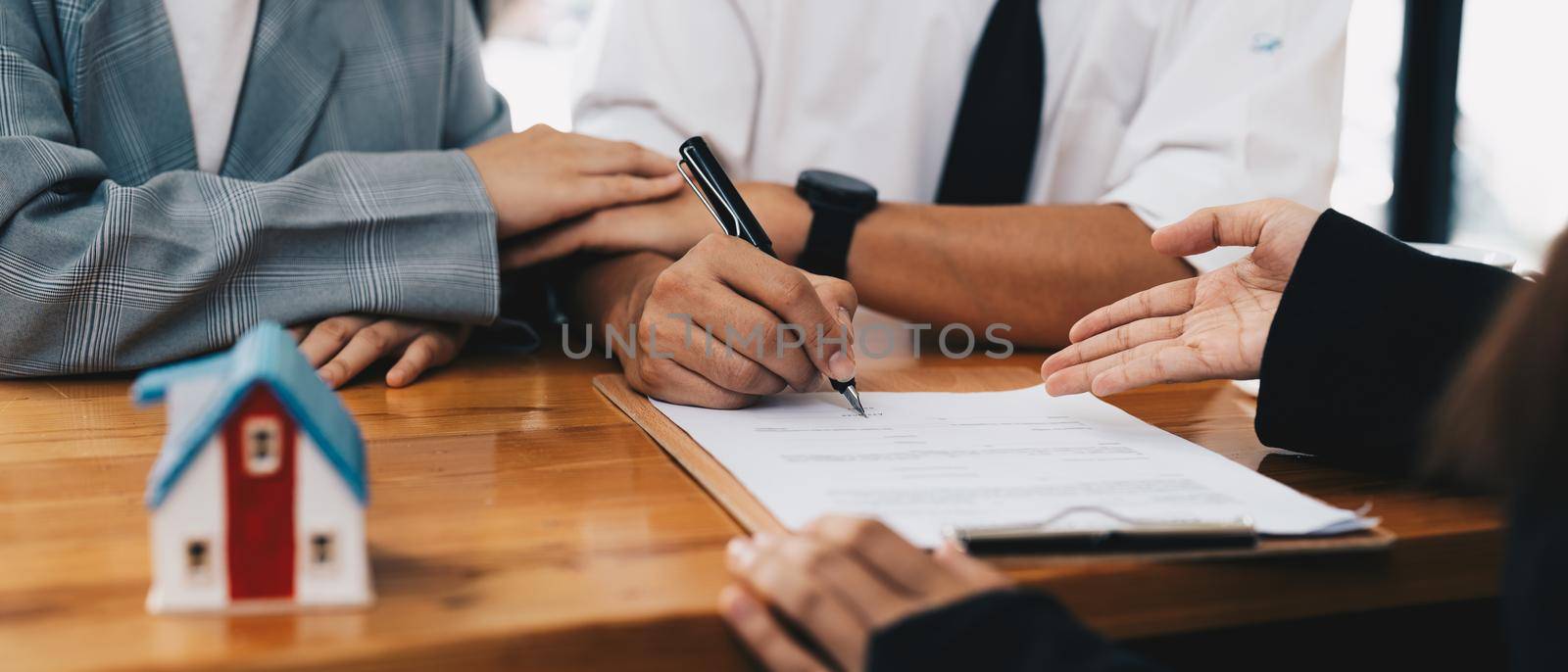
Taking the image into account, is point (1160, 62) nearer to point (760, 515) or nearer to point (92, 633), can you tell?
point (760, 515)

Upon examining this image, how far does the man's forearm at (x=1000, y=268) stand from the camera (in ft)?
3.94

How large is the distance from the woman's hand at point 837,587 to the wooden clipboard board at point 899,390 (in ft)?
0.17

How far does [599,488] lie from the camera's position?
68 centimetres

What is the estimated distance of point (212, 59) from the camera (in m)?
1.09

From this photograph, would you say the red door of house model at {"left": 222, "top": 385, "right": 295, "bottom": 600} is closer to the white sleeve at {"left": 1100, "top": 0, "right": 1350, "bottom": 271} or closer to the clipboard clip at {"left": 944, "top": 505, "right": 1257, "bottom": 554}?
the clipboard clip at {"left": 944, "top": 505, "right": 1257, "bottom": 554}

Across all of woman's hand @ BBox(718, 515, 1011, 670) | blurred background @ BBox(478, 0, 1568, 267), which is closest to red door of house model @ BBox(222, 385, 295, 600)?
woman's hand @ BBox(718, 515, 1011, 670)

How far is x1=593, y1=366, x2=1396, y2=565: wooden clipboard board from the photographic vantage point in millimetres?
593

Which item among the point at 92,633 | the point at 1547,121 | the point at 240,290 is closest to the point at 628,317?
the point at 240,290

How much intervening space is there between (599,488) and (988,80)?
930mm

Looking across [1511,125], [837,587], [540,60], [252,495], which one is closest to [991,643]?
[837,587]

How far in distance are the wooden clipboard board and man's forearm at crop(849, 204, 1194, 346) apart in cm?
14

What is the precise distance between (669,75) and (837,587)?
3.35ft

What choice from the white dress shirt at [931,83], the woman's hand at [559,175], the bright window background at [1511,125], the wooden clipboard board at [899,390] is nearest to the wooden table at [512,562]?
the wooden clipboard board at [899,390]

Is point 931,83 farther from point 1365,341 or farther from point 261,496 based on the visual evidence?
point 261,496
